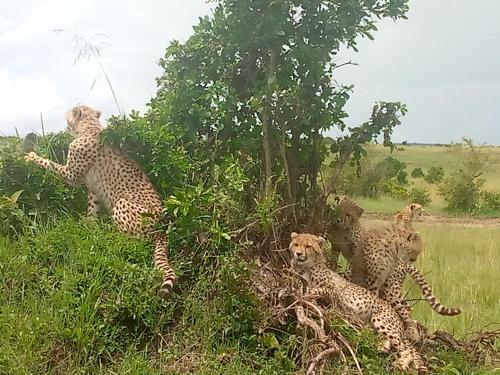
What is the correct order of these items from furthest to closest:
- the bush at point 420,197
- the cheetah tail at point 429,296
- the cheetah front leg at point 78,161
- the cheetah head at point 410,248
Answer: the bush at point 420,197
the cheetah head at point 410,248
the cheetah front leg at point 78,161
the cheetah tail at point 429,296

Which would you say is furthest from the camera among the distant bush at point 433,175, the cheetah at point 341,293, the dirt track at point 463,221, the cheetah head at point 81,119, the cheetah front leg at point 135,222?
the distant bush at point 433,175

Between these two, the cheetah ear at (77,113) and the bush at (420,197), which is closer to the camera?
the cheetah ear at (77,113)

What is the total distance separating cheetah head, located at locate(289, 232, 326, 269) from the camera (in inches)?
181

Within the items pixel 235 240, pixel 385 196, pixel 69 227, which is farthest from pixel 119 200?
pixel 385 196

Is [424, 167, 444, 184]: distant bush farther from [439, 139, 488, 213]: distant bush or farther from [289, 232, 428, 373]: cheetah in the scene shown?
[289, 232, 428, 373]: cheetah

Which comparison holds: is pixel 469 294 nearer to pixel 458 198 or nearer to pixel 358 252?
pixel 358 252

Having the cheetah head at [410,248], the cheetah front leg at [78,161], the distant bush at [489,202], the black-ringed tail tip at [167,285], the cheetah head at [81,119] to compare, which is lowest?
the distant bush at [489,202]

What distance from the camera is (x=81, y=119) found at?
5383 mm

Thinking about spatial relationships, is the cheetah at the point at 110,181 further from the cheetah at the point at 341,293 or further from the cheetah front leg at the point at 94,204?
the cheetah at the point at 341,293

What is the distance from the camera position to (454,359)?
15.5 ft

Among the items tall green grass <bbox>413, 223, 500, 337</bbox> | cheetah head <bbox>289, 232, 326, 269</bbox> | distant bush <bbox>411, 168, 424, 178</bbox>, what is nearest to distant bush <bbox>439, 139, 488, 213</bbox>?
tall green grass <bbox>413, 223, 500, 337</bbox>

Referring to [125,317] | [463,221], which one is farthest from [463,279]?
[463,221]

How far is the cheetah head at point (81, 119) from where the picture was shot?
5328mm

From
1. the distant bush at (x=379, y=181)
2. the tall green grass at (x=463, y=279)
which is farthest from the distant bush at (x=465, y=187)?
the tall green grass at (x=463, y=279)
